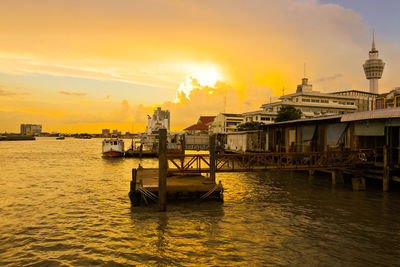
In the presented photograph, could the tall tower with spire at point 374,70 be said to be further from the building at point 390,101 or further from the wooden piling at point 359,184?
the wooden piling at point 359,184

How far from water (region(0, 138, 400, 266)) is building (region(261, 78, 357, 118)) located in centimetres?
6398

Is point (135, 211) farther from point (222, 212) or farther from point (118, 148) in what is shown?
point (118, 148)

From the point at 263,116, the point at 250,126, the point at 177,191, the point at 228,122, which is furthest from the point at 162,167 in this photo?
the point at 228,122

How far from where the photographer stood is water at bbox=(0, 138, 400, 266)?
396 inches

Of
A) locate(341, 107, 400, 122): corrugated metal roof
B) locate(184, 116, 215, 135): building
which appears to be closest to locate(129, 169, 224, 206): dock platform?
locate(341, 107, 400, 122): corrugated metal roof

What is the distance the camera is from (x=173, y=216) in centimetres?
1455

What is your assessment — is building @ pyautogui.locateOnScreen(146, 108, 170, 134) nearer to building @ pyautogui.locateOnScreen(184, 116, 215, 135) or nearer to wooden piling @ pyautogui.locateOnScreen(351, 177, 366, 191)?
building @ pyautogui.locateOnScreen(184, 116, 215, 135)

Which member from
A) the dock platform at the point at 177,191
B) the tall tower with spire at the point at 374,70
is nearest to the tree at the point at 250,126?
the dock platform at the point at 177,191

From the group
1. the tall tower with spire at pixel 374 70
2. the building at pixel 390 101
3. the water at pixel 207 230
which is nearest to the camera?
the water at pixel 207 230

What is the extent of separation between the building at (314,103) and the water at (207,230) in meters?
64.0

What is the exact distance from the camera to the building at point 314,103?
81688mm

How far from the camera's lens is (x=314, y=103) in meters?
82.8

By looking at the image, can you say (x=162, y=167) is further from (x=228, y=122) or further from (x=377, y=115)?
(x=228, y=122)

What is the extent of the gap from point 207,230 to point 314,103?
259 feet
